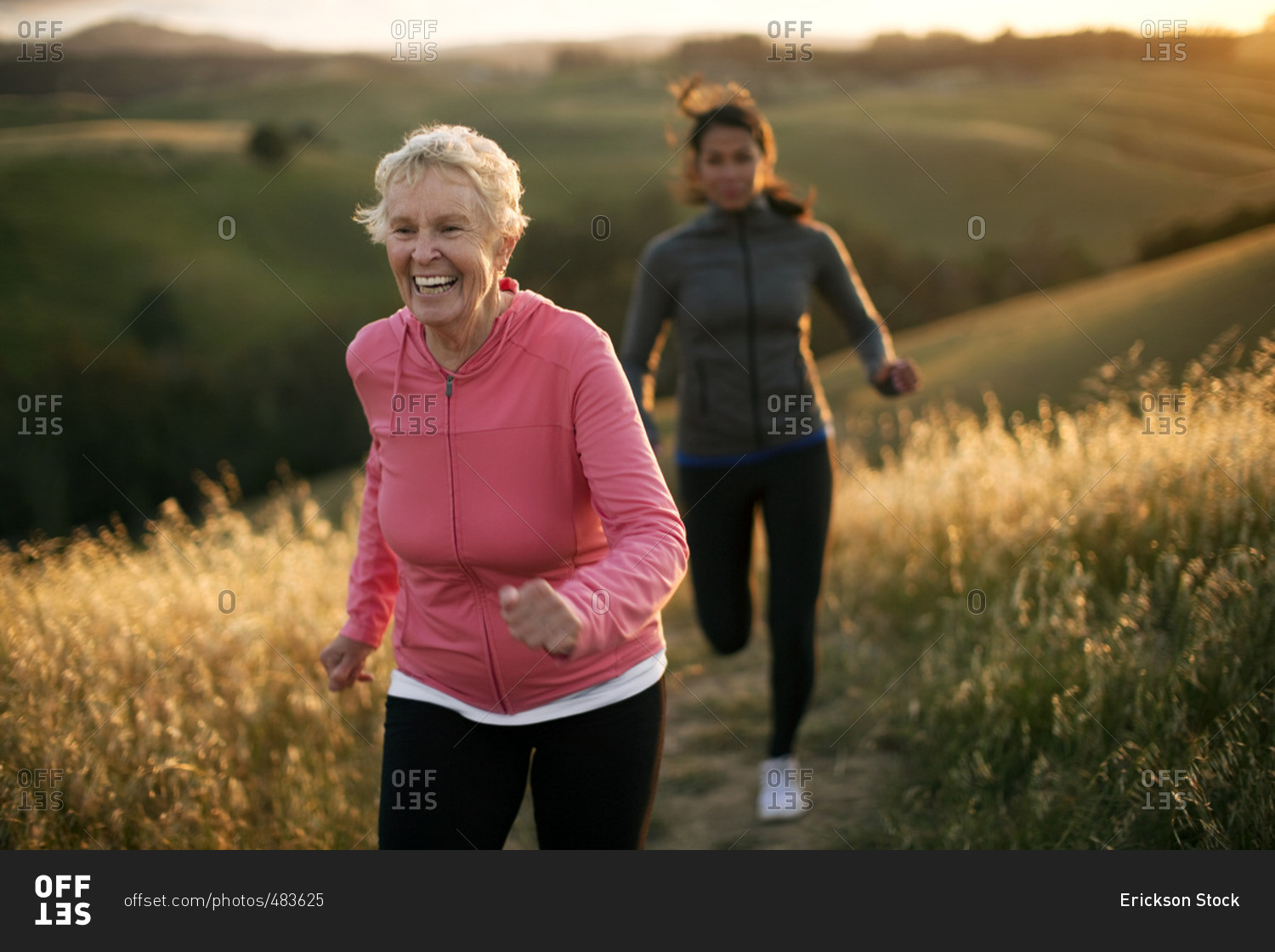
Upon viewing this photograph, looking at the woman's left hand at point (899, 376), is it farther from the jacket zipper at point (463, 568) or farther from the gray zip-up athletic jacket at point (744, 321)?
the jacket zipper at point (463, 568)

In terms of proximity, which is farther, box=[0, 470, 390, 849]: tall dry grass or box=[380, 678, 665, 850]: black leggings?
box=[0, 470, 390, 849]: tall dry grass

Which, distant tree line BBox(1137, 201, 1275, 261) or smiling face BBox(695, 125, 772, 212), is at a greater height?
distant tree line BBox(1137, 201, 1275, 261)

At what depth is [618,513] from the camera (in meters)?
1.89

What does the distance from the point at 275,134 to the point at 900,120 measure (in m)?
36.8

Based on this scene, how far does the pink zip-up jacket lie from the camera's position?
195 centimetres

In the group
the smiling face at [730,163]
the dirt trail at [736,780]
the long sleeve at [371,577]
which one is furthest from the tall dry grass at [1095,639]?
the long sleeve at [371,577]

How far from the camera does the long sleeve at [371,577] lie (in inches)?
93.4

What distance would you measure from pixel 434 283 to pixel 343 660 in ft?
3.04

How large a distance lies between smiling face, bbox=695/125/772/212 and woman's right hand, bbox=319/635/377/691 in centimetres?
218

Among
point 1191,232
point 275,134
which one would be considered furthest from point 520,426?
point 275,134

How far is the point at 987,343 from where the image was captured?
50.1ft

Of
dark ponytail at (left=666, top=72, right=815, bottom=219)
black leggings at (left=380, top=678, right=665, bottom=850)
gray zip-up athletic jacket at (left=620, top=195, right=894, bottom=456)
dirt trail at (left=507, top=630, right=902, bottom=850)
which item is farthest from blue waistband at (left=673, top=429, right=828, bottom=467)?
black leggings at (left=380, top=678, right=665, bottom=850)

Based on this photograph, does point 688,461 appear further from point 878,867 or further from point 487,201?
point 487,201

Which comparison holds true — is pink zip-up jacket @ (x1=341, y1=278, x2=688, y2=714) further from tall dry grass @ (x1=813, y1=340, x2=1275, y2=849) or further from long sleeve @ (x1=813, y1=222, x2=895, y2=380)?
long sleeve @ (x1=813, y1=222, x2=895, y2=380)
